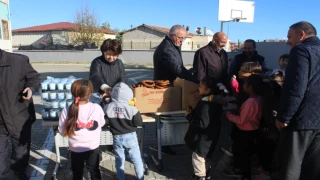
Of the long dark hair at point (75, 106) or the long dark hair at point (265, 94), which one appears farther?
the long dark hair at point (265, 94)

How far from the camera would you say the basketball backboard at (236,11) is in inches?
314

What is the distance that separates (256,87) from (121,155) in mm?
1720

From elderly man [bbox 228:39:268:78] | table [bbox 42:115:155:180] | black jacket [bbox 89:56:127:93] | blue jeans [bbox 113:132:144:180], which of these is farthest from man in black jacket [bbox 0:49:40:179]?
elderly man [bbox 228:39:268:78]

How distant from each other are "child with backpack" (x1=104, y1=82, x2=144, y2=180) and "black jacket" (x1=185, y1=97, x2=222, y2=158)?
0.68 m

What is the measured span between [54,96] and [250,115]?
2323 millimetres

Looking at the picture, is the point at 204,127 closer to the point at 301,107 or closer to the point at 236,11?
the point at 301,107

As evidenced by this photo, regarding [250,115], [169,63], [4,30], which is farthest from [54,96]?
[4,30]

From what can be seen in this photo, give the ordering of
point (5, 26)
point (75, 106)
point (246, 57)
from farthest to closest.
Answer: point (5, 26)
point (246, 57)
point (75, 106)

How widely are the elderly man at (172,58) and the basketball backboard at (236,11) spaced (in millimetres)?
4709

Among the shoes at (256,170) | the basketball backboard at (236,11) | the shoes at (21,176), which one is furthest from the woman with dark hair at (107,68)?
the basketball backboard at (236,11)

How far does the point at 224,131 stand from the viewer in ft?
12.7

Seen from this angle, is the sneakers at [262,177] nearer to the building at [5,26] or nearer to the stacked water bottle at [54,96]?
the stacked water bottle at [54,96]

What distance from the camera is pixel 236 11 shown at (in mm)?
8328

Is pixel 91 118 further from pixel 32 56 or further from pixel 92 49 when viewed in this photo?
pixel 32 56
